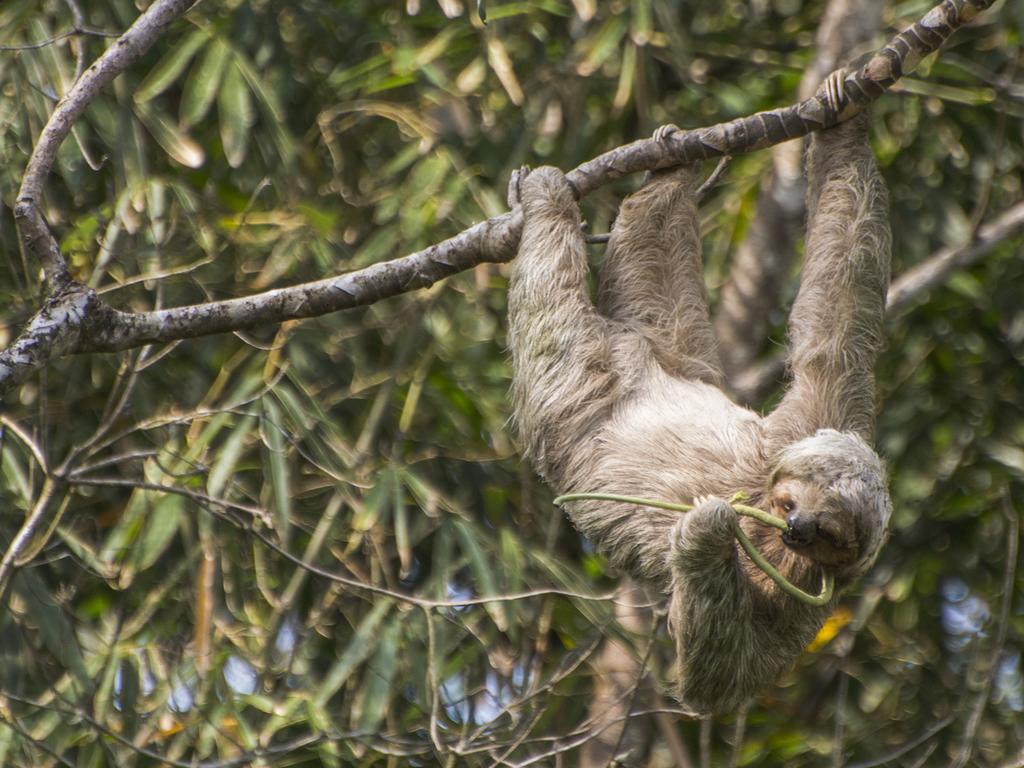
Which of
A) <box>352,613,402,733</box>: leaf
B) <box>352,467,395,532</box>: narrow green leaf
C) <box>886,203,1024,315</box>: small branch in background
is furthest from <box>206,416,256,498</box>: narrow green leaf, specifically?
<box>886,203,1024,315</box>: small branch in background

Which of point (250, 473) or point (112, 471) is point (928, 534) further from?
point (112, 471)

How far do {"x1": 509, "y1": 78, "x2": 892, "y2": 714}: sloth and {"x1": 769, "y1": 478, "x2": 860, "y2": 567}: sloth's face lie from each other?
15 cm

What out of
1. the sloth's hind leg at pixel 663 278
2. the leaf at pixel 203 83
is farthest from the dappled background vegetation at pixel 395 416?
the sloth's hind leg at pixel 663 278

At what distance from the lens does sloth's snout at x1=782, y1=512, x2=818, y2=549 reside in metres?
3.80

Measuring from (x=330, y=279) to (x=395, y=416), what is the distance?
257cm

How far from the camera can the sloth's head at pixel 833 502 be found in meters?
3.81

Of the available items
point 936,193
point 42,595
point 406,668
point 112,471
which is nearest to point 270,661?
point 406,668

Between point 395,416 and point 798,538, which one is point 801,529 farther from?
point 395,416

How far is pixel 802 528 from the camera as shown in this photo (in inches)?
149

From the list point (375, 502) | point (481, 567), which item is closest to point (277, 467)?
point (375, 502)

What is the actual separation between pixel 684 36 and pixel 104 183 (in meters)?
3.35

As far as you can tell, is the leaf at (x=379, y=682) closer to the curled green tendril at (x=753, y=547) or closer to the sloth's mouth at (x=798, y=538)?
the curled green tendril at (x=753, y=547)

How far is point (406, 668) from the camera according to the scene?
572 cm

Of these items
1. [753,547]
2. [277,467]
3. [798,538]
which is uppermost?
[753,547]
